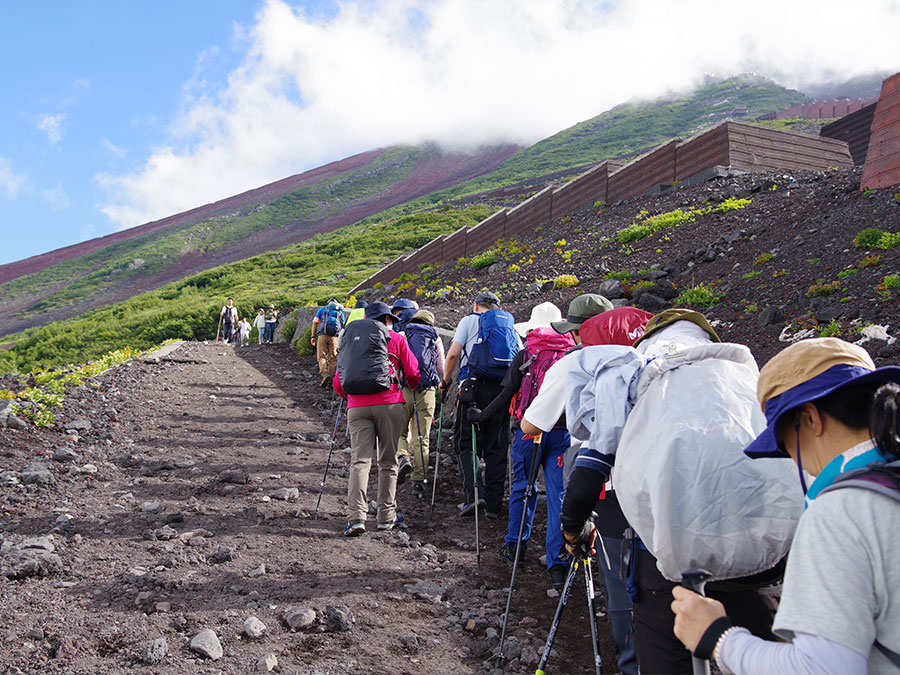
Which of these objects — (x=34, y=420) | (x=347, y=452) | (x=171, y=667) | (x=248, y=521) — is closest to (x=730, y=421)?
(x=171, y=667)

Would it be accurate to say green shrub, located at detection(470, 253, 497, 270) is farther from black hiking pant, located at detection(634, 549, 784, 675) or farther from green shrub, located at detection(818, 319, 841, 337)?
black hiking pant, located at detection(634, 549, 784, 675)

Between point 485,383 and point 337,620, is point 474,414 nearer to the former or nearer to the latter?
point 485,383

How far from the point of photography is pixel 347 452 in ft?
29.3

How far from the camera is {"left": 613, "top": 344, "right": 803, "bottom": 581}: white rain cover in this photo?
1963 millimetres

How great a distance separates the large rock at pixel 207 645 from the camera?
350 cm

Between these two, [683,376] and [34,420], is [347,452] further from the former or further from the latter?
[683,376]

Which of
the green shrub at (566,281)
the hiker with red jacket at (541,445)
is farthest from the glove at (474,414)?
the green shrub at (566,281)

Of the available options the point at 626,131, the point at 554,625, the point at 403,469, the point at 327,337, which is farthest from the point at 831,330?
the point at 626,131

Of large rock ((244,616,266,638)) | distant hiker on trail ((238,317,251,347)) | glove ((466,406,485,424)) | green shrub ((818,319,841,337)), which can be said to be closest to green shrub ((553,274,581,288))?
green shrub ((818,319,841,337))

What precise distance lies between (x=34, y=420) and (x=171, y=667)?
603 centimetres

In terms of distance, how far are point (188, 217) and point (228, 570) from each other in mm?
90831

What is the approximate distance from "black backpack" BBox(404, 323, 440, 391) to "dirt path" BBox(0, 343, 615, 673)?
1344mm

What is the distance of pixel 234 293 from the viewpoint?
3881 cm

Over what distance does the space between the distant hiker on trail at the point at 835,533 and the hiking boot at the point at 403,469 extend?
20.1 feet
